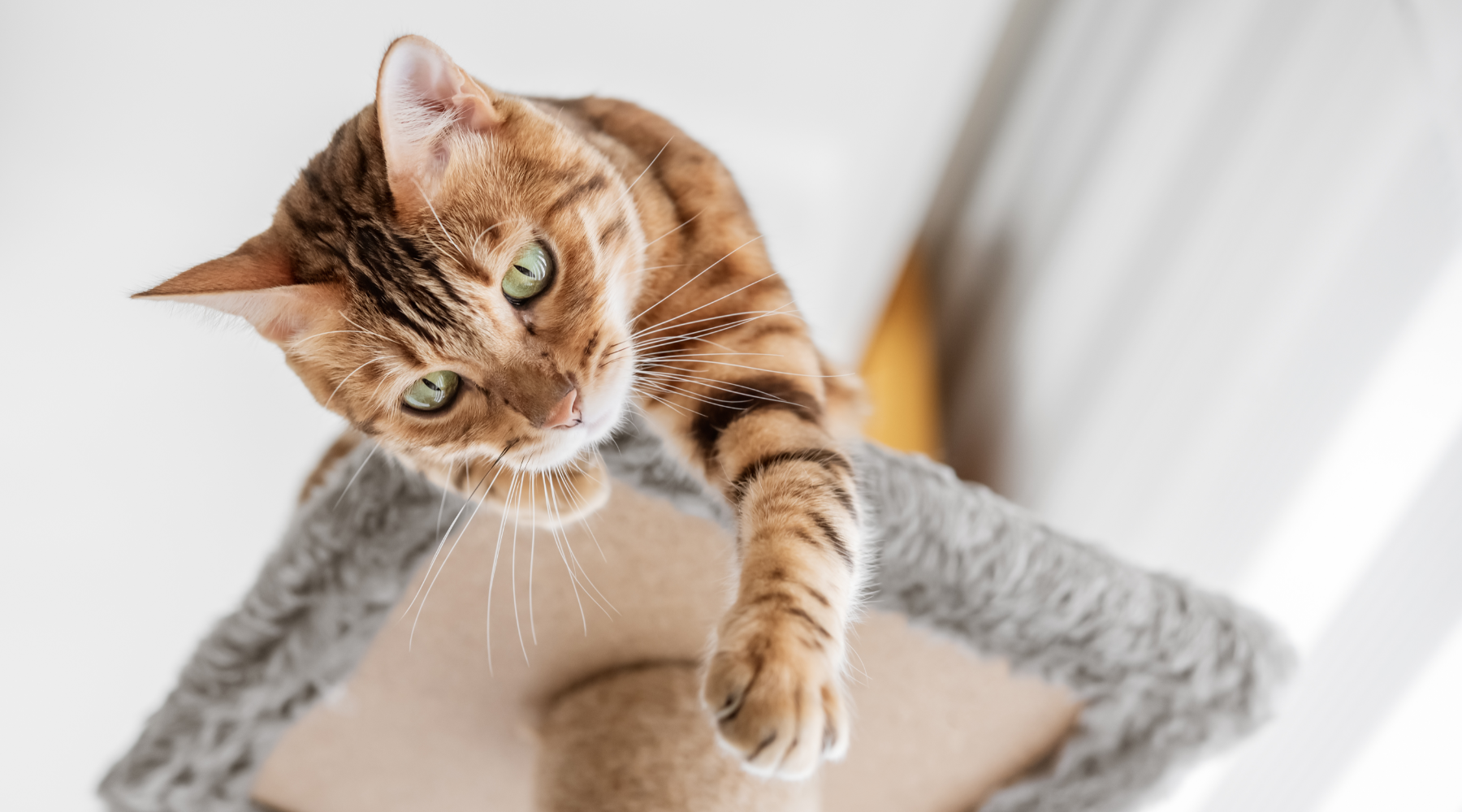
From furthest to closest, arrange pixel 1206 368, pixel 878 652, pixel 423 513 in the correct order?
1. pixel 1206 368
2. pixel 878 652
3. pixel 423 513

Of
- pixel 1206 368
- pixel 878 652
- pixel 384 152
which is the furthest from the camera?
pixel 1206 368

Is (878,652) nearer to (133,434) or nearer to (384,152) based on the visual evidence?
(384,152)

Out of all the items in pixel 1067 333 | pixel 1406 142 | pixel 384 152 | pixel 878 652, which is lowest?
pixel 878 652

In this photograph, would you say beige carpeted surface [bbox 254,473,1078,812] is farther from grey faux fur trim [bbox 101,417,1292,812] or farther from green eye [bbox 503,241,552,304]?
green eye [bbox 503,241,552,304]

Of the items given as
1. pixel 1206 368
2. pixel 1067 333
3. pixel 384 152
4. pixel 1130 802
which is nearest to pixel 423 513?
pixel 384 152

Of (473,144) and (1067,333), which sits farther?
(1067,333)

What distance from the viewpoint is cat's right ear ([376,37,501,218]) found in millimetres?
523

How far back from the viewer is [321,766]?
845 millimetres

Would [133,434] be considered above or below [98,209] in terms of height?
below

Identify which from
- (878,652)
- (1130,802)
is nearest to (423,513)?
(878,652)

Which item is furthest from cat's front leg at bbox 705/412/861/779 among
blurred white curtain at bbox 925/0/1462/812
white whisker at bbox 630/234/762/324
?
blurred white curtain at bbox 925/0/1462/812

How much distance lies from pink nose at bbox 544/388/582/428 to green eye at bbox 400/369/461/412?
0.09 m

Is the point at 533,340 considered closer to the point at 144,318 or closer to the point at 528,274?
the point at 528,274

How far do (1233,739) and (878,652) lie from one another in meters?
0.38
